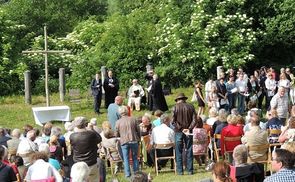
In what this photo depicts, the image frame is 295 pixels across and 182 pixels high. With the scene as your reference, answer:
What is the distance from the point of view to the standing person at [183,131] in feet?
49.0

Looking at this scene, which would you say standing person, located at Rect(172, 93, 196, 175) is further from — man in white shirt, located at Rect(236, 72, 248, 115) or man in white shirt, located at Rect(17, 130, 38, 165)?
man in white shirt, located at Rect(236, 72, 248, 115)

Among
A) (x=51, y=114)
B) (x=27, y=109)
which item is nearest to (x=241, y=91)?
(x=51, y=114)

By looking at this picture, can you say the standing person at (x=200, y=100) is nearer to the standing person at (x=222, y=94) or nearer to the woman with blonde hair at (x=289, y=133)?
the standing person at (x=222, y=94)

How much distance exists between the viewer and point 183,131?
15.0 m

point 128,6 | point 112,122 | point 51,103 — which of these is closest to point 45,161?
point 112,122

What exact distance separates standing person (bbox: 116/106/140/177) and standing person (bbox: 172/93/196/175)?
950mm

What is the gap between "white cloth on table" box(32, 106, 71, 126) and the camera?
22188 millimetres

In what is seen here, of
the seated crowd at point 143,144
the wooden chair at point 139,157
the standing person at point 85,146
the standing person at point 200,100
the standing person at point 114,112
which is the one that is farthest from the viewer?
the standing person at point 200,100

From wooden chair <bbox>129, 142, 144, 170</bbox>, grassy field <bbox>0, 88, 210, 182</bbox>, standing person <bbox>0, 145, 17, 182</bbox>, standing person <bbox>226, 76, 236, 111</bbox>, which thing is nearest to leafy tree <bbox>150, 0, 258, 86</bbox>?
grassy field <bbox>0, 88, 210, 182</bbox>

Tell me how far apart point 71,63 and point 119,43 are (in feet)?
12.8

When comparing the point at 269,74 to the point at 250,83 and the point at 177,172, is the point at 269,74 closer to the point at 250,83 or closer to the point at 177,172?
the point at 250,83

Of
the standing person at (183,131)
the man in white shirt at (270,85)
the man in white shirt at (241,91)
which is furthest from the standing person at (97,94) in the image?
the standing person at (183,131)

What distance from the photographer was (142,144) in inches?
630

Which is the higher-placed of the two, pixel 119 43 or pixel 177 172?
pixel 119 43
